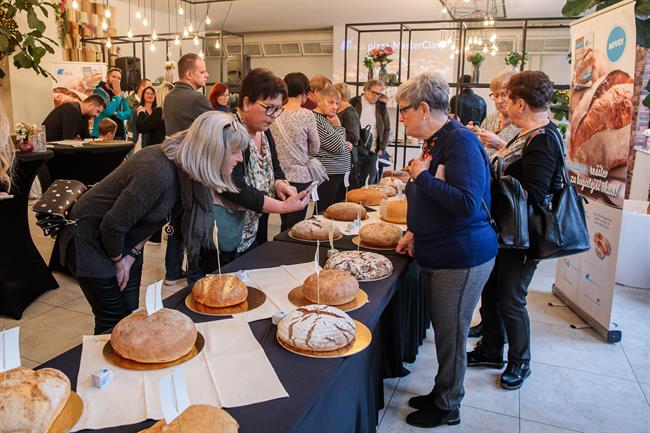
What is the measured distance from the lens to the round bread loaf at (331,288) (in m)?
1.52

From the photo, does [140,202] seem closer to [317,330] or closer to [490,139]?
[317,330]

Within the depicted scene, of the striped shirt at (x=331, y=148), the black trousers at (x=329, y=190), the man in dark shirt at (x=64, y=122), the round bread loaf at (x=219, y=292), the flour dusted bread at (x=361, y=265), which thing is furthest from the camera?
the man in dark shirt at (x=64, y=122)

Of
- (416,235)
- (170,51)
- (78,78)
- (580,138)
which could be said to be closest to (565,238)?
(416,235)

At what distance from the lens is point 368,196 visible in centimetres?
306

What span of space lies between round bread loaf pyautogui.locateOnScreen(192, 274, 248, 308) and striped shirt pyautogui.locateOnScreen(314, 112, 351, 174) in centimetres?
218

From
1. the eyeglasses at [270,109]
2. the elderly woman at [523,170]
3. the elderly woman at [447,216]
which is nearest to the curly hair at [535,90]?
the elderly woman at [523,170]

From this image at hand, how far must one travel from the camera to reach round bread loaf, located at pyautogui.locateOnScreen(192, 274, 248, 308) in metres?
1.45

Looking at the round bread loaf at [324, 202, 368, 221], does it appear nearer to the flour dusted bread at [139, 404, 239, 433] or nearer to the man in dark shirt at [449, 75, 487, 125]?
the flour dusted bread at [139, 404, 239, 433]

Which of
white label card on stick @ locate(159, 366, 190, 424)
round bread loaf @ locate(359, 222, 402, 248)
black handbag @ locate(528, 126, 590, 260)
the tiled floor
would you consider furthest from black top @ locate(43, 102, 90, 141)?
white label card on stick @ locate(159, 366, 190, 424)

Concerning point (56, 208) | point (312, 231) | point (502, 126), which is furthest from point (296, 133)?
point (56, 208)

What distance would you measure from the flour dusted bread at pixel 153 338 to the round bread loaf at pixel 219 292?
241 millimetres

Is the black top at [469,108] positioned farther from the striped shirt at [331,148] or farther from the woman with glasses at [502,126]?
the woman with glasses at [502,126]

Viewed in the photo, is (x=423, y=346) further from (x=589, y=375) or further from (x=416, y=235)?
(x=416, y=235)

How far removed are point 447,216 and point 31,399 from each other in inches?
51.2
